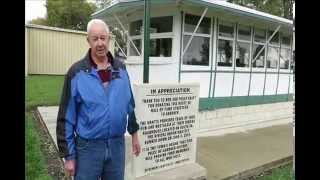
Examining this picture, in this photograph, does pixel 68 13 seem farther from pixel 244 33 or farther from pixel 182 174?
pixel 182 174

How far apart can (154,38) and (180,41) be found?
3.02 feet

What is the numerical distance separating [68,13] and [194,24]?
28912 mm

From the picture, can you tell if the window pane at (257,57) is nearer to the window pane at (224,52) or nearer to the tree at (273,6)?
the window pane at (224,52)

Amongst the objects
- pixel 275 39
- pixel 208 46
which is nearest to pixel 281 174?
pixel 208 46

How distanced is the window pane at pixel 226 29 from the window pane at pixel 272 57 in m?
2.40

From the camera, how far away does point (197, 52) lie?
32.3ft

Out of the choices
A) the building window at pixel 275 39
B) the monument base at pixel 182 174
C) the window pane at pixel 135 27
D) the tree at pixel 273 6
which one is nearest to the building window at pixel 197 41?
the window pane at pixel 135 27

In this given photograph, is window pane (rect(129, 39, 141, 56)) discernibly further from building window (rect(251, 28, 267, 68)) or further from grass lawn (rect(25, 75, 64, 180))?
building window (rect(251, 28, 267, 68))

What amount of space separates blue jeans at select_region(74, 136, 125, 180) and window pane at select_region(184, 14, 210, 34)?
256 inches

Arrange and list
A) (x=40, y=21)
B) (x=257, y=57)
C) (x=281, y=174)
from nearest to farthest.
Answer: (x=281, y=174) < (x=257, y=57) < (x=40, y=21)

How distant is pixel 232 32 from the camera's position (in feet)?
35.2
